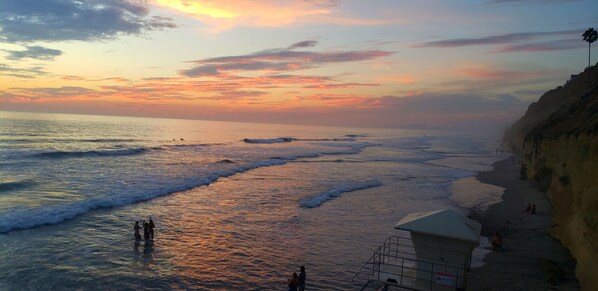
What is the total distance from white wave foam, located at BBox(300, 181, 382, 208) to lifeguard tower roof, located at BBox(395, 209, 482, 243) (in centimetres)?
1707

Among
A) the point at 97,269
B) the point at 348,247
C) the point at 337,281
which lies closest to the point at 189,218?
→ the point at 97,269

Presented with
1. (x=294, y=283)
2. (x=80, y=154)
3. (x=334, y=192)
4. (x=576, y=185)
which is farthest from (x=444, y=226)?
(x=80, y=154)

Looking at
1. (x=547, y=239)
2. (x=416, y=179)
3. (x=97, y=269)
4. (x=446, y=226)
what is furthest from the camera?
(x=416, y=179)

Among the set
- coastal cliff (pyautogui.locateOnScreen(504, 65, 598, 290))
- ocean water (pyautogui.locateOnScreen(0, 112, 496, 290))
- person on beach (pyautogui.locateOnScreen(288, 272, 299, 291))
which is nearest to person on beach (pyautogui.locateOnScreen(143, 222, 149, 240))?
ocean water (pyautogui.locateOnScreen(0, 112, 496, 290))

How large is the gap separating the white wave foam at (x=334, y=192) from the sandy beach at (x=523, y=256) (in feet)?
37.0

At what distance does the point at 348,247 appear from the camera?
1905 centimetres

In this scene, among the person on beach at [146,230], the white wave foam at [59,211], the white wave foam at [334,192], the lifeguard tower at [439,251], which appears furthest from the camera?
the white wave foam at [334,192]

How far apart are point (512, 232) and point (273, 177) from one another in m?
26.5

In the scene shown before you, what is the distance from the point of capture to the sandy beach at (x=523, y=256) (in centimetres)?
1457

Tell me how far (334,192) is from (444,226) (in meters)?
22.7

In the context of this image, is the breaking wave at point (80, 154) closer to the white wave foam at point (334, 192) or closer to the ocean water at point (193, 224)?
the ocean water at point (193, 224)

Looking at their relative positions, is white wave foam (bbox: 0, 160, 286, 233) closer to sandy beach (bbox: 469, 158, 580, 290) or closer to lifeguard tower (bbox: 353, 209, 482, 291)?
lifeguard tower (bbox: 353, 209, 482, 291)

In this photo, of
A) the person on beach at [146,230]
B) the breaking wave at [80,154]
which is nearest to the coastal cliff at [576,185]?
the person on beach at [146,230]

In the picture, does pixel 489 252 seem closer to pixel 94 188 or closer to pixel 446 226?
pixel 446 226
